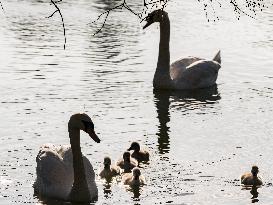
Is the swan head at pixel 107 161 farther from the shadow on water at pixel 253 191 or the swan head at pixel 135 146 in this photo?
the shadow on water at pixel 253 191

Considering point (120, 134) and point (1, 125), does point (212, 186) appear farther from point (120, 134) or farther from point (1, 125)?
point (1, 125)

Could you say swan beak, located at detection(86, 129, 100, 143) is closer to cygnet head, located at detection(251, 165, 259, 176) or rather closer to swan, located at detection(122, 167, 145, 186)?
swan, located at detection(122, 167, 145, 186)

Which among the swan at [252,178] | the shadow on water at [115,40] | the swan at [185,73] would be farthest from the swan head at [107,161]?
the shadow on water at [115,40]

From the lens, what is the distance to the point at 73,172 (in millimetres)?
19016

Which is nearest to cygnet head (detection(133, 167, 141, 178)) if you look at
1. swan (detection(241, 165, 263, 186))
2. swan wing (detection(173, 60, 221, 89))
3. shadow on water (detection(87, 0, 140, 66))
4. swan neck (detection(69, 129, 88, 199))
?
swan neck (detection(69, 129, 88, 199))

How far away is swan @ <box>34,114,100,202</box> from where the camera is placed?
18266mm

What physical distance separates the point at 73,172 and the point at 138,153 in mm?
2317

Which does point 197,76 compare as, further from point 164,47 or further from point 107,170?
point 107,170

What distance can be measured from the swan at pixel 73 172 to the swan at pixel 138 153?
212 centimetres

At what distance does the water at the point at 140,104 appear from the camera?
19.4 m

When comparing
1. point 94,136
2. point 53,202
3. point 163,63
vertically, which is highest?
point 94,136

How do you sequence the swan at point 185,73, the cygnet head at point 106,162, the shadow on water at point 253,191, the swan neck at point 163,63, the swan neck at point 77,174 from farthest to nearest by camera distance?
1. the swan at point 185,73
2. the swan neck at point 163,63
3. the cygnet head at point 106,162
4. the shadow on water at point 253,191
5. the swan neck at point 77,174

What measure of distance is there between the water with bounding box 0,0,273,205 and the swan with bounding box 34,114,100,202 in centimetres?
32

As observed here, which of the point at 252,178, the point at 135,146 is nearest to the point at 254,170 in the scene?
the point at 252,178
